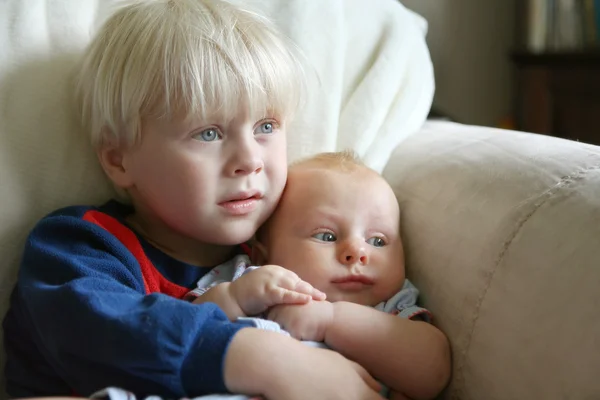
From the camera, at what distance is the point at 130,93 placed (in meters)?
0.75

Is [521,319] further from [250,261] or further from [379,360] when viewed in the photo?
[250,261]

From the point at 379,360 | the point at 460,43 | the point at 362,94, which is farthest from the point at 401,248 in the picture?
the point at 460,43

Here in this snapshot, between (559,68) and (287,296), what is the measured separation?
1.31 metres

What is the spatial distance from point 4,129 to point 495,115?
1614 millimetres

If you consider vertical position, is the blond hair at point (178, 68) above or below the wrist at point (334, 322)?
above

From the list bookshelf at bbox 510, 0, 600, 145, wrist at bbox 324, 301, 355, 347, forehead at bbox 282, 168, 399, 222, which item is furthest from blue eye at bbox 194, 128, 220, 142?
bookshelf at bbox 510, 0, 600, 145

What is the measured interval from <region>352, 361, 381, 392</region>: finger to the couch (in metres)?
0.09

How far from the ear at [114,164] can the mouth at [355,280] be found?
0.29 m

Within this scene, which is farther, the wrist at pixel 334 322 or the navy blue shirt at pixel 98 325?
the wrist at pixel 334 322

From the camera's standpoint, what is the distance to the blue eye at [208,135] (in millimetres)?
759

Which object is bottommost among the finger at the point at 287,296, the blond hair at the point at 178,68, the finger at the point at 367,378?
the finger at the point at 367,378

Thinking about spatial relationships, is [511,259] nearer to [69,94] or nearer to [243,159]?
[243,159]

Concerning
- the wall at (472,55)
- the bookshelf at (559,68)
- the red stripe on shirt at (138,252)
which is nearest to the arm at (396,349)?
the red stripe on shirt at (138,252)

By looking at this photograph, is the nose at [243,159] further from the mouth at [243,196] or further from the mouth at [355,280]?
the mouth at [355,280]
